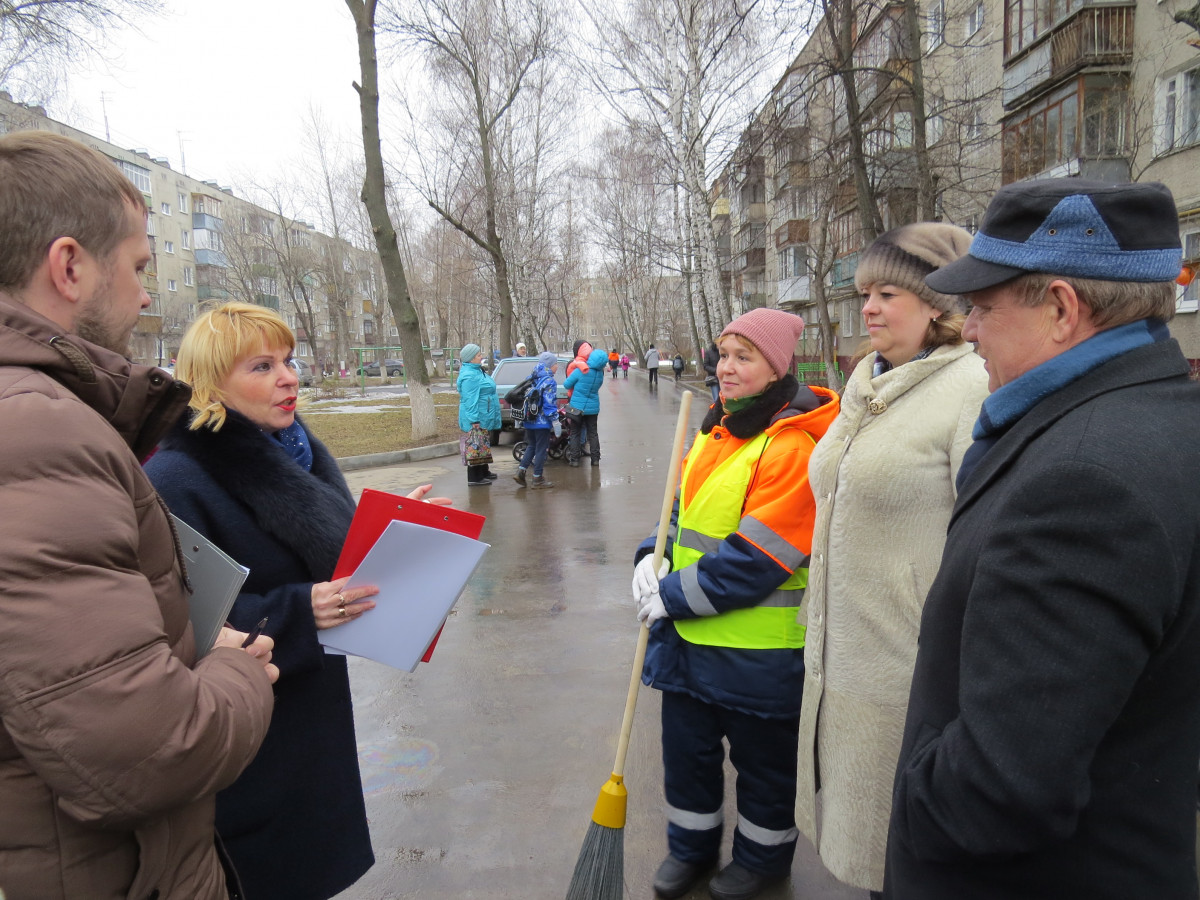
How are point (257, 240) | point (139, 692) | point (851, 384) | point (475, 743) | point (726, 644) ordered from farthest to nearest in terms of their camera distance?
point (257, 240) → point (475, 743) → point (726, 644) → point (851, 384) → point (139, 692)

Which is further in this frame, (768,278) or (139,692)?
(768,278)

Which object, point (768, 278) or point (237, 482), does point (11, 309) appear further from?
point (768, 278)

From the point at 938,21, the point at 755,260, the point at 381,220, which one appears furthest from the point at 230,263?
the point at 938,21

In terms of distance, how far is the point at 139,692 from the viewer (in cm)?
99

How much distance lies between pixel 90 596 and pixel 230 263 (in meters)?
44.5

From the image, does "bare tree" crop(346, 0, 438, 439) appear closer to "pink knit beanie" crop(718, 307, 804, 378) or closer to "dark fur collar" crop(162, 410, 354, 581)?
"pink knit beanie" crop(718, 307, 804, 378)

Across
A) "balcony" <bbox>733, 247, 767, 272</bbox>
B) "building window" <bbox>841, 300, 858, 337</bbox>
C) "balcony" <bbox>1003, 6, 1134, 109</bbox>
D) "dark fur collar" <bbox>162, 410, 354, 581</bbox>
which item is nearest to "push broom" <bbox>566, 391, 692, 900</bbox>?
"dark fur collar" <bbox>162, 410, 354, 581</bbox>

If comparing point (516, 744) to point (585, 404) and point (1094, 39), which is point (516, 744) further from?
point (1094, 39)

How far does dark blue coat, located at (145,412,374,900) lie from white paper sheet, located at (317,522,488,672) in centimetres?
11

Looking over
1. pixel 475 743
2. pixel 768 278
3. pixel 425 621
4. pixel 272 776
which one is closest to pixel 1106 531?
pixel 425 621

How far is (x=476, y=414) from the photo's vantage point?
32.1 ft

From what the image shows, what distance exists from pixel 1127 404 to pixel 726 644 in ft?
4.63

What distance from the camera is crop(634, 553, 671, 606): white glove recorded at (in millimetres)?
2480

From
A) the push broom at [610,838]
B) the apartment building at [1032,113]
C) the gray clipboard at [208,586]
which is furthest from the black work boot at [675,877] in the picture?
the apartment building at [1032,113]
